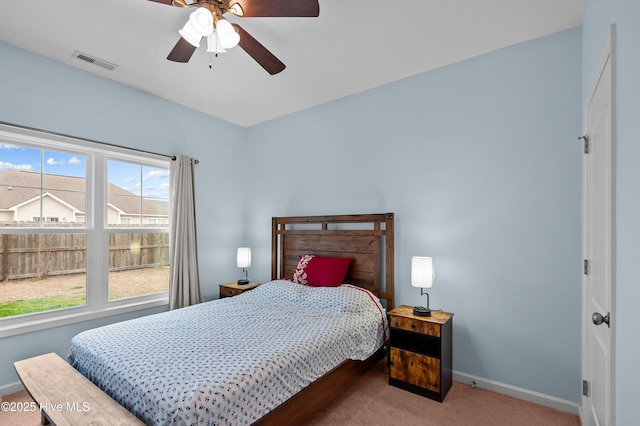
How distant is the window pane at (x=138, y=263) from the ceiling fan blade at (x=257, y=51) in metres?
2.36

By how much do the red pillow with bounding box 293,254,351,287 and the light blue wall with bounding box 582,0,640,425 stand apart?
222 cm

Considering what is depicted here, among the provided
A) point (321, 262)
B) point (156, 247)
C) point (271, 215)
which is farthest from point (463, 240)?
point (156, 247)

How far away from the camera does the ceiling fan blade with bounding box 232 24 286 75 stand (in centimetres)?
196

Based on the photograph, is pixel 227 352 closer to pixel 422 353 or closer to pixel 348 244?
pixel 422 353

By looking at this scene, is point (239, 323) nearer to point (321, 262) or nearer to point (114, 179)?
point (321, 262)

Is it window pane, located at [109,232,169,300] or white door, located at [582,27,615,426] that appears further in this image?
window pane, located at [109,232,169,300]

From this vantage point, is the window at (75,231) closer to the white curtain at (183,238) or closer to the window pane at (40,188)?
the window pane at (40,188)

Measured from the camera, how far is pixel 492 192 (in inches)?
103

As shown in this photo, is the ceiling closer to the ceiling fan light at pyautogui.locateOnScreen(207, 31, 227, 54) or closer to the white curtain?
the ceiling fan light at pyautogui.locateOnScreen(207, 31, 227, 54)

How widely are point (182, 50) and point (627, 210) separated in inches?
98.0

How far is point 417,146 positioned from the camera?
3014 mm

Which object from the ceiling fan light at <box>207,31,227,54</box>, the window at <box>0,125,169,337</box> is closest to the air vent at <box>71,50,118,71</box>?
the window at <box>0,125,169,337</box>

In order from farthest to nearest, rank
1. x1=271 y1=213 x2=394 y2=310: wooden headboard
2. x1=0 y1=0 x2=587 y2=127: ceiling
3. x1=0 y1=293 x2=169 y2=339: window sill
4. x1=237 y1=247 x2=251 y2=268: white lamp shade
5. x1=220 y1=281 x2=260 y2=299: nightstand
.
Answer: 1. x1=237 y1=247 x2=251 y2=268: white lamp shade
2. x1=220 y1=281 x2=260 y2=299: nightstand
3. x1=271 y1=213 x2=394 y2=310: wooden headboard
4. x1=0 y1=293 x2=169 y2=339: window sill
5. x1=0 y1=0 x2=587 y2=127: ceiling

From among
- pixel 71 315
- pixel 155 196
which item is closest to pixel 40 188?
pixel 155 196
